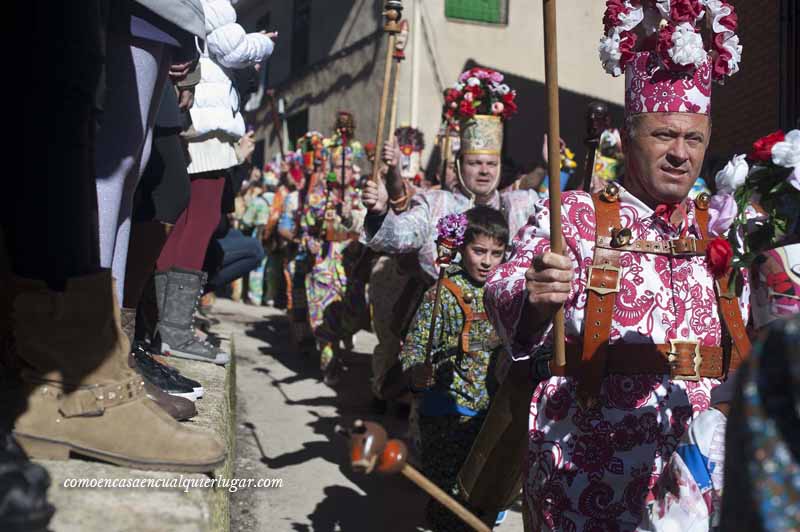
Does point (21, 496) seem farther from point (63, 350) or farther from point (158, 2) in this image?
point (158, 2)

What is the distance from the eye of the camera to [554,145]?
92.0 inches

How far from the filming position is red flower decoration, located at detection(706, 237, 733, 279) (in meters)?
2.33

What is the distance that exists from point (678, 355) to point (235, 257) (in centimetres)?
449

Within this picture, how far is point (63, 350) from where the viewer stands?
2186 mm

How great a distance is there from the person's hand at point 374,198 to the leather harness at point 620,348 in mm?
2503

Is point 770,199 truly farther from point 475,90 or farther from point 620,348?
point 475,90

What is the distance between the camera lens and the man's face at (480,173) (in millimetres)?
5723

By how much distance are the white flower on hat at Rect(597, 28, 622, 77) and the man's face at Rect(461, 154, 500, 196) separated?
9.04ft

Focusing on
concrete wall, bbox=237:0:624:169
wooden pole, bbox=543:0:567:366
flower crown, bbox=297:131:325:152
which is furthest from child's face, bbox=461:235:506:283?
concrete wall, bbox=237:0:624:169

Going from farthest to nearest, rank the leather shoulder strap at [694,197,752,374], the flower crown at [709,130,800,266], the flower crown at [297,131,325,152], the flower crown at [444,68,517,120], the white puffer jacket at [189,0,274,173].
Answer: the flower crown at [297,131,325,152] → the flower crown at [444,68,517,120] → the white puffer jacket at [189,0,274,173] → the leather shoulder strap at [694,197,752,374] → the flower crown at [709,130,800,266]

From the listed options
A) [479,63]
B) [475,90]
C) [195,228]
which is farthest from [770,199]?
[479,63]

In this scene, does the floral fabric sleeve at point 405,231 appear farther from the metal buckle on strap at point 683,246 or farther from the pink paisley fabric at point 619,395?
the metal buckle on strap at point 683,246

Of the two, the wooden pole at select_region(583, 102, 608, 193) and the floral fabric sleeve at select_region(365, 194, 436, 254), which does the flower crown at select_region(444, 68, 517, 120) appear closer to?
the floral fabric sleeve at select_region(365, 194, 436, 254)

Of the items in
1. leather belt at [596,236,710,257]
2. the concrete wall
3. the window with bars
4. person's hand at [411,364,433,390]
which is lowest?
person's hand at [411,364,433,390]
